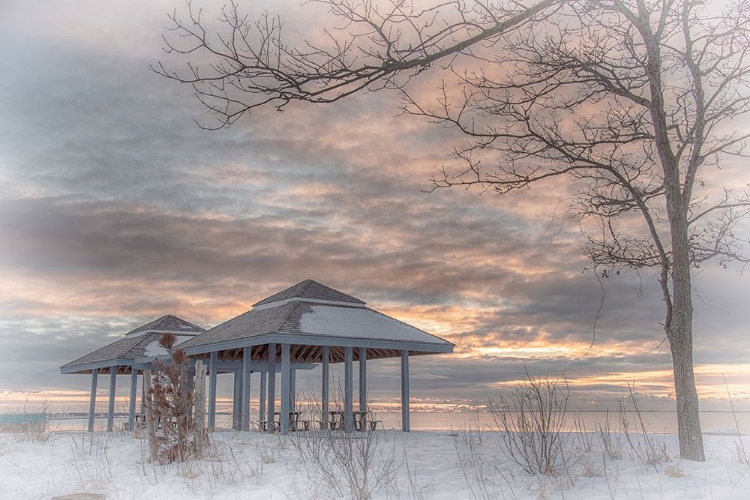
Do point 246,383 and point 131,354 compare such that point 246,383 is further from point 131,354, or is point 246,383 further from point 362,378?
point 131,354

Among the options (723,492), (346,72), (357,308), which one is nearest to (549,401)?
(723,492)

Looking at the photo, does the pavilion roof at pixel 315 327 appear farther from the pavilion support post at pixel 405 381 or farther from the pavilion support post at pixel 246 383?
the pavilion support post at pixel 246 383

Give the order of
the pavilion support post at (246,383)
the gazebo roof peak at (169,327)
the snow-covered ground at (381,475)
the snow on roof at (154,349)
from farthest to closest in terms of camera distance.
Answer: the gazebo roof peak at (169,327), the snow on roof at (154,349), the pavilion support post at (246,383), the snow-covered ground at (381,475)

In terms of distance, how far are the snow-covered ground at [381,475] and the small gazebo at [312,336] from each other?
188 inches

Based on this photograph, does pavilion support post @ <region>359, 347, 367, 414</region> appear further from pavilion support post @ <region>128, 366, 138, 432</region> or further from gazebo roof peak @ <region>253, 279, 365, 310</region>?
pavilion support post @ <region>128, 366, 138, 432</region>

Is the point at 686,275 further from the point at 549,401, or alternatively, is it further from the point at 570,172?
the point at 549,401

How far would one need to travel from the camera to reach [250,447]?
508 inches

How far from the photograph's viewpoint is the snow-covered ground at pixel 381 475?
802cm

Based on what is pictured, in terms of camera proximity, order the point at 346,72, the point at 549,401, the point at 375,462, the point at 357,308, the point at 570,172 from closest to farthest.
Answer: the point at 346,72, the point at 549,401, the point at 375,462, the point at 570,172, the point at 357,308

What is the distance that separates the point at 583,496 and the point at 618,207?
5.84 m

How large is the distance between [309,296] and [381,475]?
12070 millimetres

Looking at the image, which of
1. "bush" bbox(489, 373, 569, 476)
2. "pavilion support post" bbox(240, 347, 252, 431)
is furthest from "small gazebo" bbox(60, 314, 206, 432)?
"bush" bbox(489, 373, 569, 476)

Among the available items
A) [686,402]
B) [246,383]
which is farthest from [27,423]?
[686,402]

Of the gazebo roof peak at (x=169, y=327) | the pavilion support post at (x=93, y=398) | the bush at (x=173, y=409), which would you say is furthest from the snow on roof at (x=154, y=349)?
the bush at (x=173, y=409)
